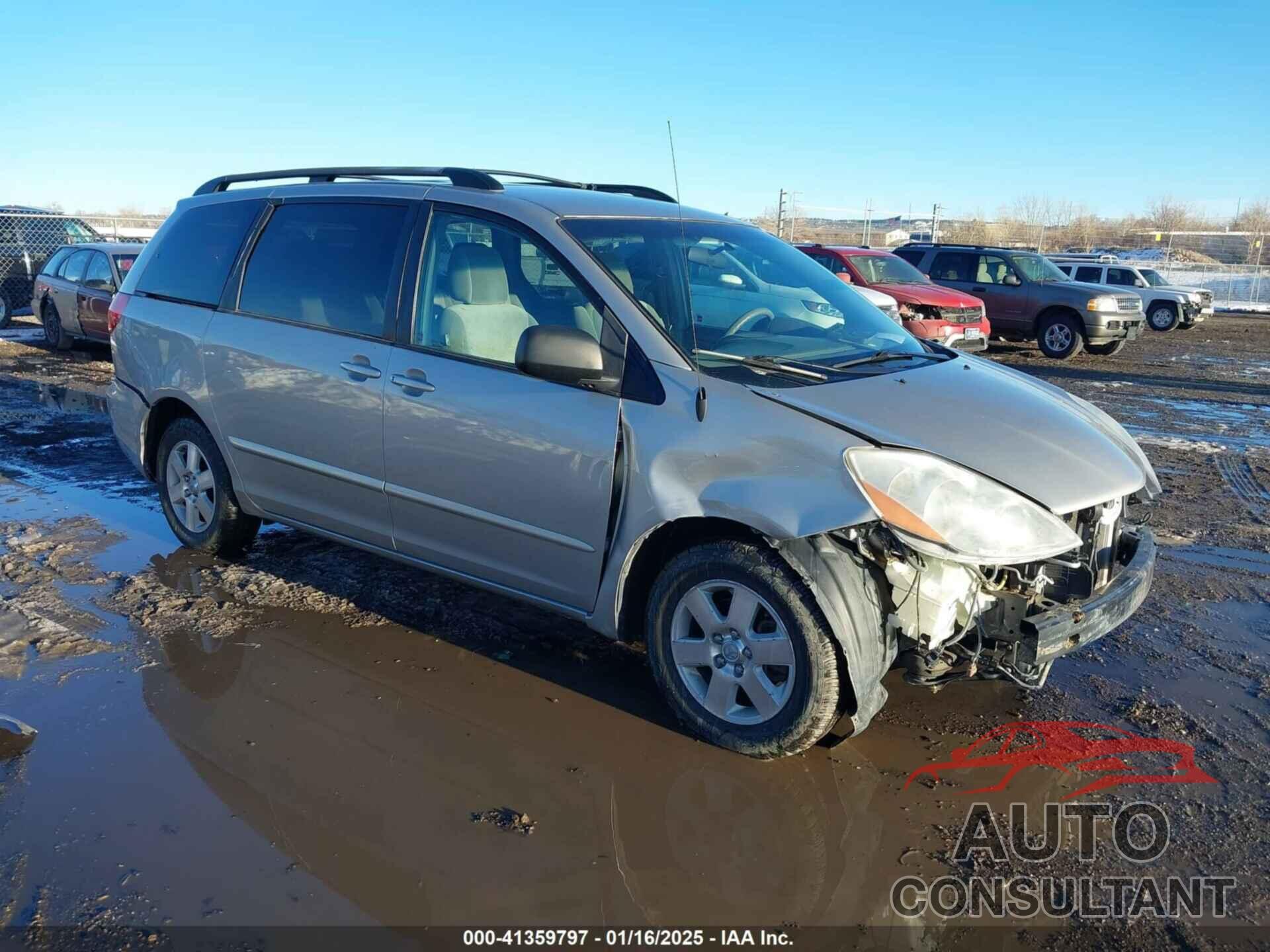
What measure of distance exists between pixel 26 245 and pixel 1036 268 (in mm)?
17274

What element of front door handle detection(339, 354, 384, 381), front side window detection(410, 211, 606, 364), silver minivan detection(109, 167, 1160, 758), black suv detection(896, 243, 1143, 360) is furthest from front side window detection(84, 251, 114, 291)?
black suv detection(896, 243, 1143, 360)

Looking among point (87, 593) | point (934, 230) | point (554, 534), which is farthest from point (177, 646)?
point (934, 230)

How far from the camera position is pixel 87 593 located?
4.88m

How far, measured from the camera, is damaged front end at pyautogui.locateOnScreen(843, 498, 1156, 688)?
10.4 feet

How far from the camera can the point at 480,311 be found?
13.4ft

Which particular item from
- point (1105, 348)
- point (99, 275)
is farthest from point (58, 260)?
point (1105, 348)

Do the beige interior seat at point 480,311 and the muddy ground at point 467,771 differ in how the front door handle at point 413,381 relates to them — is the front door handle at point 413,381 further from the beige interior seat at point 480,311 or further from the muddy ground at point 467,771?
the muddy ground at point 467,771

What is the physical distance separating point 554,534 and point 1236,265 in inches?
1560

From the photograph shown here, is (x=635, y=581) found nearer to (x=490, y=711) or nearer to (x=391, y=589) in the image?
(x=490, y=711)

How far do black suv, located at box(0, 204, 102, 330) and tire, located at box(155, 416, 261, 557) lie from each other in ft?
41.9

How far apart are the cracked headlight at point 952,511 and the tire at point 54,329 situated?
13.6 metres

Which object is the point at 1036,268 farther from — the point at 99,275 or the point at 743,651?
the point at 743,651

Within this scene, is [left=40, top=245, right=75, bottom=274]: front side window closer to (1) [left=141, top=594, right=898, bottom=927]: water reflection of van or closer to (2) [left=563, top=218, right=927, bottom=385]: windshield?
(1) [left=141, top=594, right=898, bottom=927]: water reflection of van

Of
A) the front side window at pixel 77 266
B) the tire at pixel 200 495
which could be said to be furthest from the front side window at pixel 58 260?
the tire at pixel 200 495
